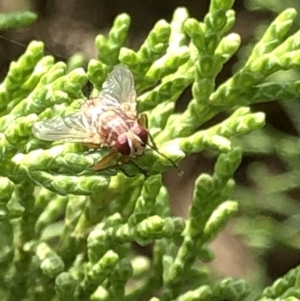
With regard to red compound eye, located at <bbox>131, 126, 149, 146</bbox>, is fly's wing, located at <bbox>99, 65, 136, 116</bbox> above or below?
above

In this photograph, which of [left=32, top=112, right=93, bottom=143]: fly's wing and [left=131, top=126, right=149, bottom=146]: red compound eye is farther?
[left=131, top=126, right=149, bottom=146]: red compound eye

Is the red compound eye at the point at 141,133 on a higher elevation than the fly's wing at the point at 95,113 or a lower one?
lower

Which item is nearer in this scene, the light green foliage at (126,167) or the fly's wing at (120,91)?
the light green foliage at (126,167)
